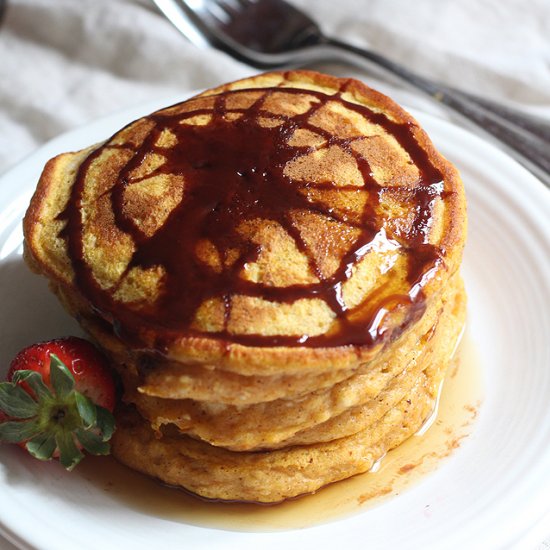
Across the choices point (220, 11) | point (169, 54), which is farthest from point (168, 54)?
point (220, 11)

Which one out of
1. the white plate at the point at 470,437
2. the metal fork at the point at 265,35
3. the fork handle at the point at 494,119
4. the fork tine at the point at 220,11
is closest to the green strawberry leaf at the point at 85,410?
the white plate at the point at 470,437

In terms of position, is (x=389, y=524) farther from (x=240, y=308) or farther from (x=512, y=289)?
(x=512, y=289)

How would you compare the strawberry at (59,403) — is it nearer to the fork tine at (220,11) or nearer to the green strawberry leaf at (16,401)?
the green strawberry leaf at (16,401)

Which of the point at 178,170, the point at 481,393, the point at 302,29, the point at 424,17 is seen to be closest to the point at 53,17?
the point at 302,29

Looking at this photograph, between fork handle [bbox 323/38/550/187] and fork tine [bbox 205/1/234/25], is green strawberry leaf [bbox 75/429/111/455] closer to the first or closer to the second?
fork handle [bbox 323/38/550/187]

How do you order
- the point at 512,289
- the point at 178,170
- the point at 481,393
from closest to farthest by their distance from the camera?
1. the point at 178,170
2. the point at 481,393
3. the point at 512,289

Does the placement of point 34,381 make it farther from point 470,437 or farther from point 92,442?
point 470,437
